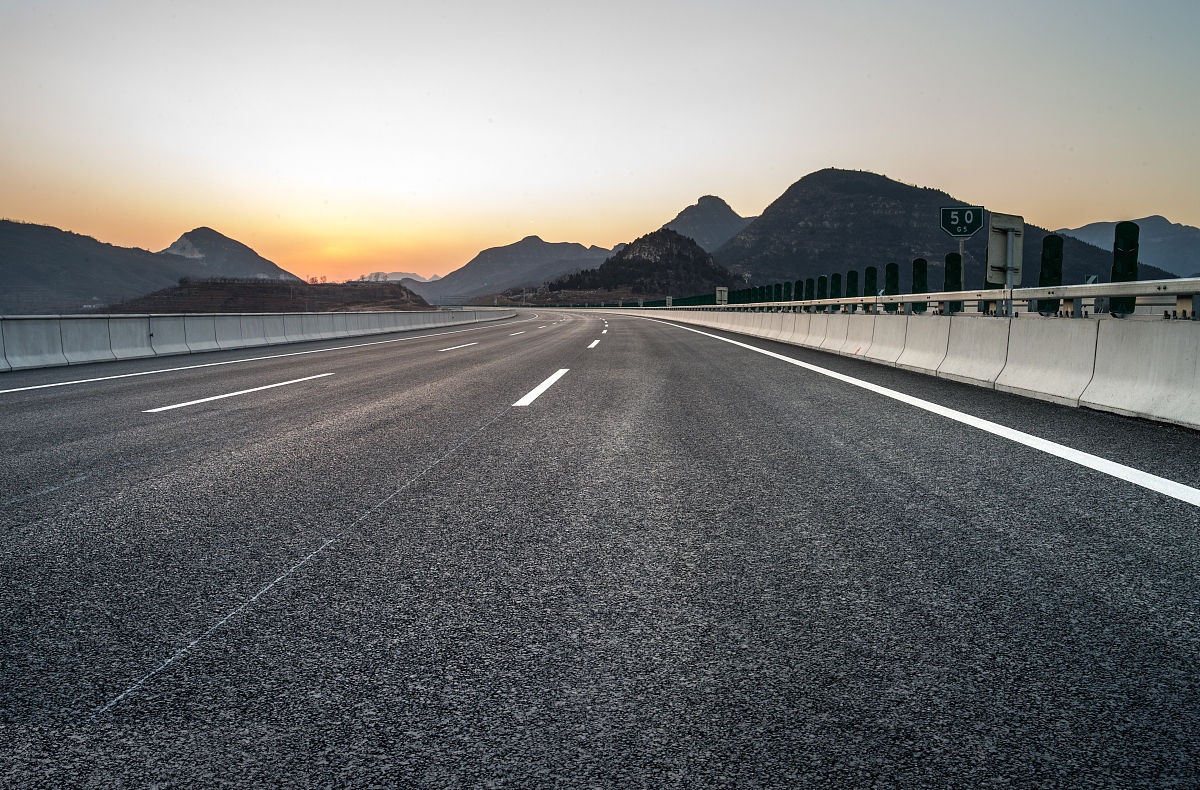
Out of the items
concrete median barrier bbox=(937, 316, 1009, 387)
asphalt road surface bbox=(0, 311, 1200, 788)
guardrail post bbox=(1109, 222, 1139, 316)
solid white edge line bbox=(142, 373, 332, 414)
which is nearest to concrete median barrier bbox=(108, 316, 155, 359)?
solid white edge line bbox=(142, 373, 332, 414)

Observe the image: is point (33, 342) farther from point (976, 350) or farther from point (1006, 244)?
point (1006, 244)

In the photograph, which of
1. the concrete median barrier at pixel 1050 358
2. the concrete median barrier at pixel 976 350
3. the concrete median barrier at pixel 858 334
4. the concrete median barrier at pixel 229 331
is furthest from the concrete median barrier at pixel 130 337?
the concrete median barrier at pixel 1050 358

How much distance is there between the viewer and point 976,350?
10.2 metres

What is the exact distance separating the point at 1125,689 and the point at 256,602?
2.96m

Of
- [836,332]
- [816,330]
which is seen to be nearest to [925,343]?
[836,332]

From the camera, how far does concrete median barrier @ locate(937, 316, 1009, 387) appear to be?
376 inches

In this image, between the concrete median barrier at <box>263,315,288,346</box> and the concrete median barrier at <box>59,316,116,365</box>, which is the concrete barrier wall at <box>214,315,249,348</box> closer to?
the concrete median barrier at <box>263,315,288,346</box>

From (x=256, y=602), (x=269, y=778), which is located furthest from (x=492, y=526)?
(x=269, y=778)

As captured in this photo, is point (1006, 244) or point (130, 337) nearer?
point (1006, 244)

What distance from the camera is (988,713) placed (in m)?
2.08

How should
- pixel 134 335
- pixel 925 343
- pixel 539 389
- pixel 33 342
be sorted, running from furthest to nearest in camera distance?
1. pixel 134 335
2. pixel 33 342
3. pixel 925 343
4. pixel 539 389

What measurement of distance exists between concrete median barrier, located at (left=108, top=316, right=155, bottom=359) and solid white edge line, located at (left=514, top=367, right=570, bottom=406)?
10.7m

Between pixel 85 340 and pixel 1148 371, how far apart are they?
59.6 feet

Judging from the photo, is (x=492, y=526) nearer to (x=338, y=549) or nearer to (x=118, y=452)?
(x=338, y=549)
